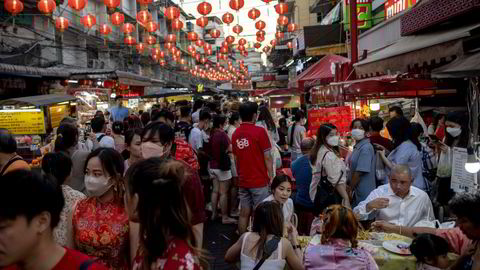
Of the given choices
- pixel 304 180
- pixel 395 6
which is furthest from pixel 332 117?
pixel 395 6

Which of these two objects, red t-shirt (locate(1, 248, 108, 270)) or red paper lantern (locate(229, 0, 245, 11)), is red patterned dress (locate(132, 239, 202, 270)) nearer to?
red t-shirt (locate(1, 248, 108, 270))

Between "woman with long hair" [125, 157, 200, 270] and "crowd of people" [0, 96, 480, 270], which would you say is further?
"woman with long hair" [125, 157, 200, 270]

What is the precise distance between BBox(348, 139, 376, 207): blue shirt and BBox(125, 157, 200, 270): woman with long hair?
4228 mm

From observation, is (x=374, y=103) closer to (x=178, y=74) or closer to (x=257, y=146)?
(x=257, y=146)

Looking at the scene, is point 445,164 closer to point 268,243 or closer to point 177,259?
point 268,243

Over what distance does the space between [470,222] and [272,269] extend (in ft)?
5.04

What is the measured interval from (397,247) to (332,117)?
19.7ft

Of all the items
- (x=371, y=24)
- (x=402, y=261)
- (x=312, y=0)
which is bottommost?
(x=402, y=261)

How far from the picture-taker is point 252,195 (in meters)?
6.65

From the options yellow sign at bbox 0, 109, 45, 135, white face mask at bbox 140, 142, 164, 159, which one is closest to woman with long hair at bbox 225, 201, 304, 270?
white face mask at bbox 140, 142, 164, 159

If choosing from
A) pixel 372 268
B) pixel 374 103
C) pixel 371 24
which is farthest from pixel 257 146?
pixel 371 24

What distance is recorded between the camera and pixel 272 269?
3.60 meters

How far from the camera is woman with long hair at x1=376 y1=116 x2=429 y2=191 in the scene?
6.14 metres

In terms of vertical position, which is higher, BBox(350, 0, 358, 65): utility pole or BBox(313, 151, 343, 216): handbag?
BBox(350, 0, 358, 65): utility pole
